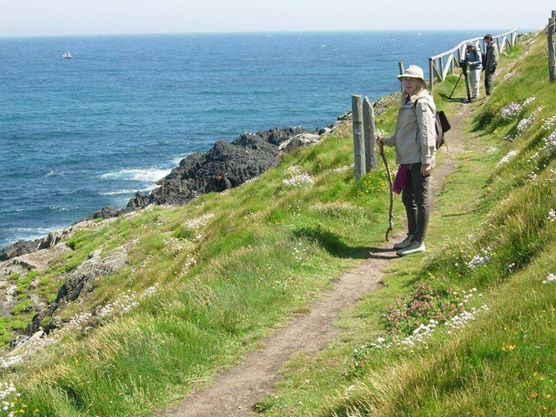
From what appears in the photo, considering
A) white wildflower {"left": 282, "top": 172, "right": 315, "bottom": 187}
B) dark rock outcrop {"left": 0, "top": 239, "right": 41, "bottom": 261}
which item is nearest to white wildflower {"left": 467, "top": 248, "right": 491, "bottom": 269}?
white wildflower {"left": 282, "top": 172, "right": 315, "bottom": 187}

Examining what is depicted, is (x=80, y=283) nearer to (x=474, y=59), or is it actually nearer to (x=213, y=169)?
(x=474, y=59)

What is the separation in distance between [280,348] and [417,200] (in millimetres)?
4362

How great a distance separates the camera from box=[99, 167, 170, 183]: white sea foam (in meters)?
62.2

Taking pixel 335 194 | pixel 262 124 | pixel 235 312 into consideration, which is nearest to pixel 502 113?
pixel 335 194

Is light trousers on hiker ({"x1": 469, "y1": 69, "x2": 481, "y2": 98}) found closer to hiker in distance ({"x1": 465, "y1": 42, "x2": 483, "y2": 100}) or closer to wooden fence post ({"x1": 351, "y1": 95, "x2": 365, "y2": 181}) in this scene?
hiker in distance ({"x1": 465, "y1": 42, "x2": 483, "y2": 100})

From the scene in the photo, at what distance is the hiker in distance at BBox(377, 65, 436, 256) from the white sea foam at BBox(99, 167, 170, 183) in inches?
1963

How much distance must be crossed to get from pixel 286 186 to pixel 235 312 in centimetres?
1397

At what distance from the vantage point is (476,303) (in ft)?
27.0

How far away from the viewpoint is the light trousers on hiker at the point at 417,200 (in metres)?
12.0

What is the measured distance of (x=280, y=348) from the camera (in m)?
9.00

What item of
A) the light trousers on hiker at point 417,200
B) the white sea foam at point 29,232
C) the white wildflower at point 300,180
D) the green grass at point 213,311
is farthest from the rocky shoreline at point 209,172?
the light trousers on hiker at point 417,200

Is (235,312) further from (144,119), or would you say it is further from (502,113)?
(144,119)

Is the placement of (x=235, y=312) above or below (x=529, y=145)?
below

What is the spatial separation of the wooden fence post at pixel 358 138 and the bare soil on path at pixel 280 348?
5.08 meters
